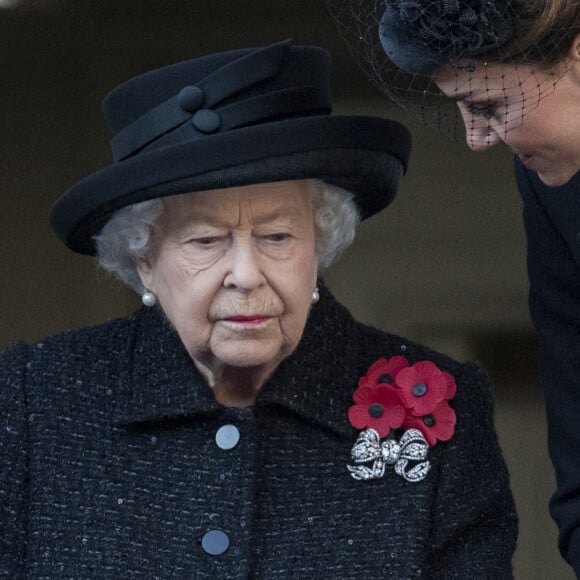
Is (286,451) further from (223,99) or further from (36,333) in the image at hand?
(36,333)

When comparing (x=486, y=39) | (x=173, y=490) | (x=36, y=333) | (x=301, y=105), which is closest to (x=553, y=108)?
(x=486, y=39)

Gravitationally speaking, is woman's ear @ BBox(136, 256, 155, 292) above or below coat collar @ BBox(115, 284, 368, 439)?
above

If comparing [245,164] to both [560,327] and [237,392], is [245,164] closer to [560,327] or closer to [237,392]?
[237,392]

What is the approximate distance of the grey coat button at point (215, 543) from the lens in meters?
2.87

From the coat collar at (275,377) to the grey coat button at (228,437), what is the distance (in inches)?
1.6

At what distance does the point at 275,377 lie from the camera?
118 inches

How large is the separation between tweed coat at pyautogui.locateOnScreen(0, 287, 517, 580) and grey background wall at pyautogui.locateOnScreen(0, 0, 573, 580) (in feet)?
5.36

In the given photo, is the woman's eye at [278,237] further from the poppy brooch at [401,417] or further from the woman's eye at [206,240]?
the poppy brooch at [401,417]

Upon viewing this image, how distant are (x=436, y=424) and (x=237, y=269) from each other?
1.76 ft

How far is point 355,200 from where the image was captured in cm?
299

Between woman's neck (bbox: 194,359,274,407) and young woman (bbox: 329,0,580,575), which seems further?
woman's neck (bbox: 194,359,274,407)

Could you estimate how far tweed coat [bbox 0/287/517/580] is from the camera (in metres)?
2.87

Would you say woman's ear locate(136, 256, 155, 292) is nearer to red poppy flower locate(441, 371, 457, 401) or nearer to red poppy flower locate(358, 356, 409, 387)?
red poppy flower locate(358, 356, 409, 387)

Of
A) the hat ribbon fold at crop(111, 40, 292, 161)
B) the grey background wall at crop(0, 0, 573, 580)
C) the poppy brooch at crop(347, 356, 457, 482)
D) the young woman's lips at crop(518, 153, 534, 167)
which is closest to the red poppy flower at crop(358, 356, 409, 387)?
the poppy brooch at crop(347, 356, 457, 482)
